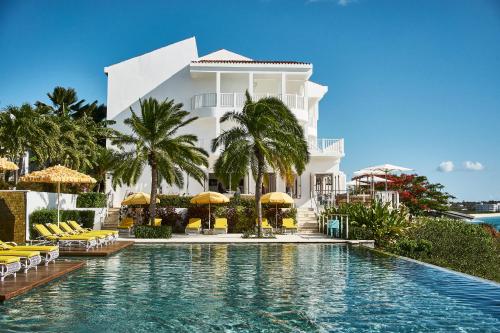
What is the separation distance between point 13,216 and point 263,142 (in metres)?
10.7

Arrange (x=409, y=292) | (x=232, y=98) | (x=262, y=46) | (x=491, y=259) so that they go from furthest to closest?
(x=262, y=46) < (x=232, y=98) < (x=491, y=259) < (x=409, y=292)

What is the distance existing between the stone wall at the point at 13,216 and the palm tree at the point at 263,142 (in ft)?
27.2

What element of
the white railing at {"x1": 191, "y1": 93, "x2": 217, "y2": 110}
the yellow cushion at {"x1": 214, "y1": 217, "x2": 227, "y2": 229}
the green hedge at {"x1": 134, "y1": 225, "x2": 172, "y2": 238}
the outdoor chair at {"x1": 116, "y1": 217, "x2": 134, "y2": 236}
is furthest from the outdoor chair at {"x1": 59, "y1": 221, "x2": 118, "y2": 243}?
the white railing at {"x1": 191, "y1": 93, "x2": 217, "y2": 110}

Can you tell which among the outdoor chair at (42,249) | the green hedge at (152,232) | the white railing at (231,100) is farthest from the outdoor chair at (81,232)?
the white railing at (231,100)

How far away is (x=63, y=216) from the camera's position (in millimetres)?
24469

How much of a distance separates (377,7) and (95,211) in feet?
52.7

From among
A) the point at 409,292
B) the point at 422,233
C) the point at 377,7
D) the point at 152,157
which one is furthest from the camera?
the point at 152,157

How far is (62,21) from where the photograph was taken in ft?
89.6

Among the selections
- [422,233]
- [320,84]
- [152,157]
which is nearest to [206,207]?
[152,157]

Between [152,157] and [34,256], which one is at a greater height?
[152,157]

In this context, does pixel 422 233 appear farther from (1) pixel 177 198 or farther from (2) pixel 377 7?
(1) pixel 177 198

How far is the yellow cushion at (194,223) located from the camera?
2719 centimetres

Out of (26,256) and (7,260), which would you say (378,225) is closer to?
(26,256)

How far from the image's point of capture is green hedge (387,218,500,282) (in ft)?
61.7
